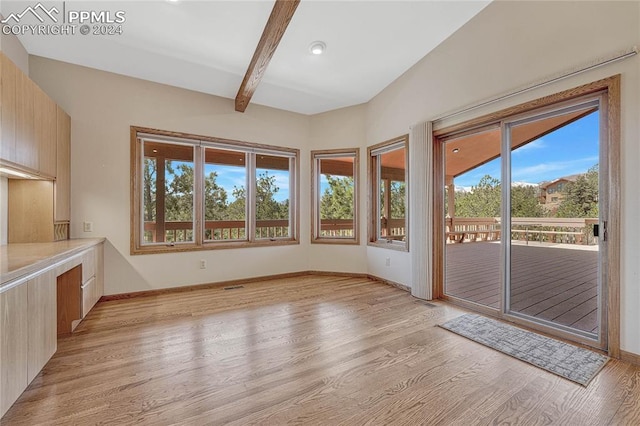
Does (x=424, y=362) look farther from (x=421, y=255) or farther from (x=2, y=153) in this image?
(x=2, y=153)

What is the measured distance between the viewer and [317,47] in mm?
3420

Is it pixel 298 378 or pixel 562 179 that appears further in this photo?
pixel 562 179

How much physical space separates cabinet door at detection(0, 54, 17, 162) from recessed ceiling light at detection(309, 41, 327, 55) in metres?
2.80

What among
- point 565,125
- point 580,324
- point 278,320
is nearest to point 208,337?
point 278,320

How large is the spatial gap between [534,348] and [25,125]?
15.8 ft

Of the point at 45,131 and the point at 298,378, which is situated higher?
the point at 45,131

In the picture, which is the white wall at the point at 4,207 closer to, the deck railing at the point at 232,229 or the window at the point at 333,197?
the deck railing at the point at 232,229

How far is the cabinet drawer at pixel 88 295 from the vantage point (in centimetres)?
281

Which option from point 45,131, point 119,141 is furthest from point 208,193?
point 45,131

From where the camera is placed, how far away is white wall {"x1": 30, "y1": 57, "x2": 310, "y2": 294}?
348 cm

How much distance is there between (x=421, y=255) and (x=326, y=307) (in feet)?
4.77

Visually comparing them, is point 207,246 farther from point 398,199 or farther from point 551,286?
point 551,286

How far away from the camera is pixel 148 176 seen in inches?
159

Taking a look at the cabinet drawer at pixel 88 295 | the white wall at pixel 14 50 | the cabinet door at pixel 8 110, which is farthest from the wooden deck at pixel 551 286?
the white wall at pixel 14 50
